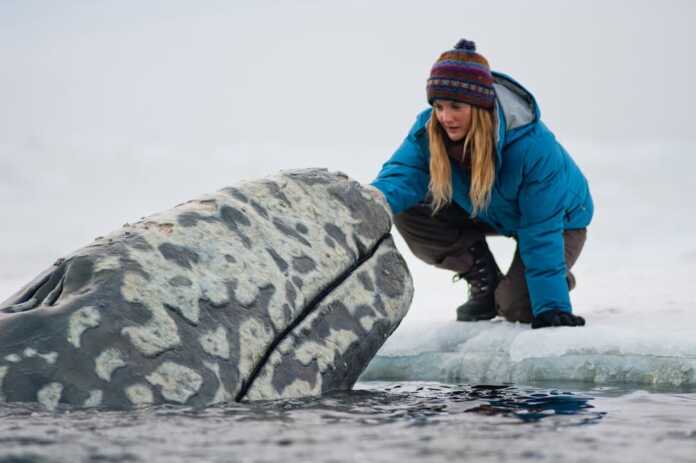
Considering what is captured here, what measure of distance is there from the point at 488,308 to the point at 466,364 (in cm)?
100

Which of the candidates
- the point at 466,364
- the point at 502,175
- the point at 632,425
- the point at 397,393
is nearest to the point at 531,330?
the point at 466,364

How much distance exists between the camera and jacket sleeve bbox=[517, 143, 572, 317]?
518 cm

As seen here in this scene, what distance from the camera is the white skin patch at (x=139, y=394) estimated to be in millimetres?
3354

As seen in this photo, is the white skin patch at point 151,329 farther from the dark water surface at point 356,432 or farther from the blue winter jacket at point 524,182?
the blue winter jacket at point 524,182

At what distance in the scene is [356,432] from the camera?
9.80ft

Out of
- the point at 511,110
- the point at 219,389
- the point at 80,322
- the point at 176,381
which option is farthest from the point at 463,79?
the point at 80,322

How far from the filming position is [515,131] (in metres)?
5.11

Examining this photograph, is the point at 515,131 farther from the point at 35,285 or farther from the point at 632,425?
the point at 35,285

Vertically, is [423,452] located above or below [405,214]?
below

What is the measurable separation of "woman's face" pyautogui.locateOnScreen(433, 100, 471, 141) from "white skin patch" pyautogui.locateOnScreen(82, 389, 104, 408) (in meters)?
2.41

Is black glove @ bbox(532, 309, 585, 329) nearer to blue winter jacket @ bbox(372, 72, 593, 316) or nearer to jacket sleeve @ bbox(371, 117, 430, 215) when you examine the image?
blue winter jacket @ bbox(372, 72, 593, 316)

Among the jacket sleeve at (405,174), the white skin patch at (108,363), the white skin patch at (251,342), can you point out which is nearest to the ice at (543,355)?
the jacket sleeve at (405,174)

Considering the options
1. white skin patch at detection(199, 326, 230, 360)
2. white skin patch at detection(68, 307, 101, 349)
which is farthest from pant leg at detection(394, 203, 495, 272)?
white skin patch at detection(68, 307, 101, 349)

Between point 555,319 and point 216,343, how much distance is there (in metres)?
2.34
